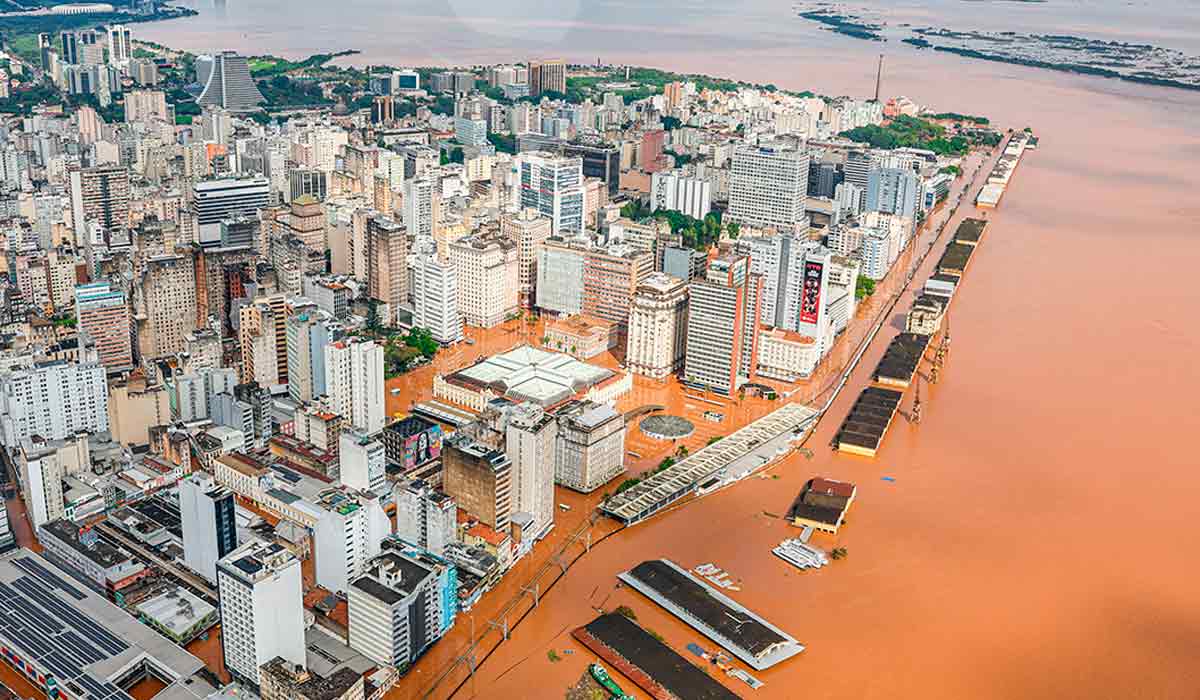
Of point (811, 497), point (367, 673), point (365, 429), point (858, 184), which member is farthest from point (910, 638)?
point (858, 184)

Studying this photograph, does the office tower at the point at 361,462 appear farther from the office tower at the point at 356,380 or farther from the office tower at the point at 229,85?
the office tower at the point at 229,85

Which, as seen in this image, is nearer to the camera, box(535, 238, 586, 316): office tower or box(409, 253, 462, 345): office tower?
box(409, 253, 462, 345): office tower

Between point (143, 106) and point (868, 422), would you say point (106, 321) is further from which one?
point (143, 106)

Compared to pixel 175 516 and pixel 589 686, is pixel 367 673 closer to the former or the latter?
pixel 589 686

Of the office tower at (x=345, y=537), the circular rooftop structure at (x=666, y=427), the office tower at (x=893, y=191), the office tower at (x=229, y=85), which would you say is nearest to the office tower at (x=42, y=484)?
the office tower at (x=345, y=537)

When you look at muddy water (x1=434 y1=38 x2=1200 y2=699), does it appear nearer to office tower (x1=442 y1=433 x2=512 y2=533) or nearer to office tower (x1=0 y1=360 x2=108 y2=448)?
office tower (x1=442 y1=433 x2=512 y2=533)

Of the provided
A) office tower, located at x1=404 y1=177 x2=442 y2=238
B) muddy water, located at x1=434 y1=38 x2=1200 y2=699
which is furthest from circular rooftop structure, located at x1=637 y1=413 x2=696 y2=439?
office tower, located at x1=404 y1=177 x2=442 y2=238

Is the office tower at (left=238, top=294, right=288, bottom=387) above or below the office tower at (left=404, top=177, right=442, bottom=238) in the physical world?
below
